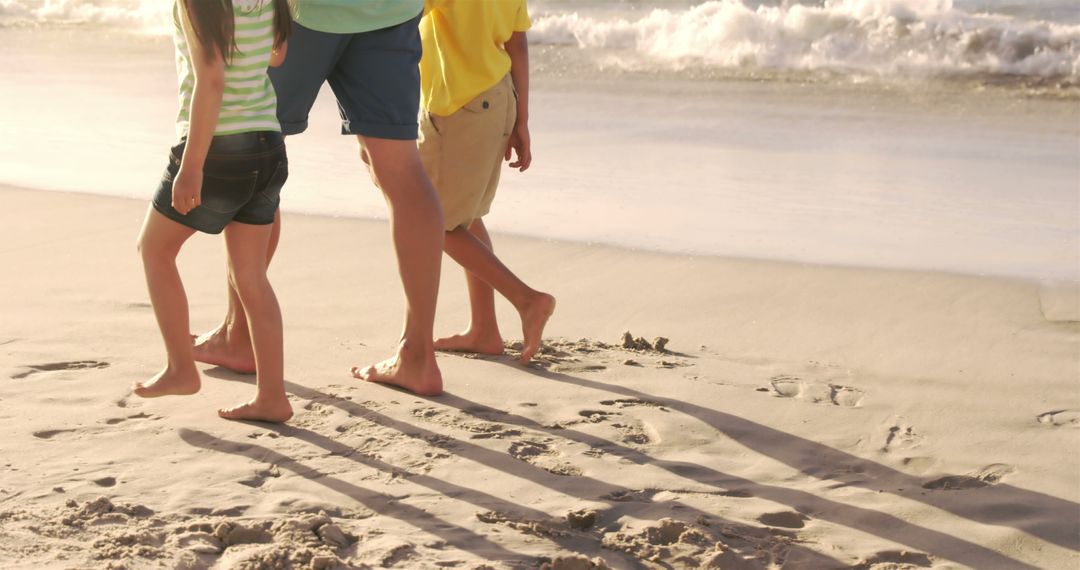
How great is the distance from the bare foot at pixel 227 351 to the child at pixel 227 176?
0.43 meters

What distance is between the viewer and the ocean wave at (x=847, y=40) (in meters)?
11.7

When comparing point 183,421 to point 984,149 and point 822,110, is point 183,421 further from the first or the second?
point 822,110

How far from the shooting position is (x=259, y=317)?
11.0ft

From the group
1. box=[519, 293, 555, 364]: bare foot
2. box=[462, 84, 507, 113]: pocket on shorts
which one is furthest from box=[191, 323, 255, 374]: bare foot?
box=[462, 84, 507, 113]: pocket on shorts

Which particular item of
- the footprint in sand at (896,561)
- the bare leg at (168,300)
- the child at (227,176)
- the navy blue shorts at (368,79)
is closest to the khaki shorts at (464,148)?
the navy blue shorts at (368,79)

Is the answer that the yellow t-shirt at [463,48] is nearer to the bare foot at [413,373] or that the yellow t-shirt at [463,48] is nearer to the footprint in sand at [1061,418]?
the bare foot at [413,373]

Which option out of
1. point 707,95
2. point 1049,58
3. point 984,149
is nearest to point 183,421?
point 984,149

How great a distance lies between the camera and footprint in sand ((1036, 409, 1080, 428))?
3645 millimetres

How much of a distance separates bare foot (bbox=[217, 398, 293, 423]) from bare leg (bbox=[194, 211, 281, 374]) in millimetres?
438

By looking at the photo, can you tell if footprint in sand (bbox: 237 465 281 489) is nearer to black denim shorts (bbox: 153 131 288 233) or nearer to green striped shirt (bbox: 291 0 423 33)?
black denim shorts (bbox: 153 131 288 233)

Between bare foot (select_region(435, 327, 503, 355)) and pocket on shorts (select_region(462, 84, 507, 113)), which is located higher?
pocket on shorts (select_region(462, 84, 507, 113))

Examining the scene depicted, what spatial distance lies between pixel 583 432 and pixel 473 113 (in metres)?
1.03

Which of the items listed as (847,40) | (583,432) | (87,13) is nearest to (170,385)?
(583,432)

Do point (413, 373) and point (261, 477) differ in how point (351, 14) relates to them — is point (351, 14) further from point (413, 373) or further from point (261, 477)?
point (261, 477)
